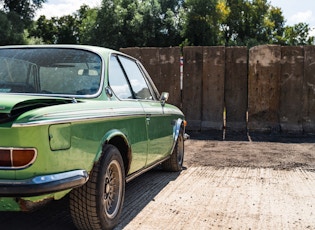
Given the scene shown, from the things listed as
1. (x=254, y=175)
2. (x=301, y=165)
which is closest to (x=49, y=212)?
(x=254, y=175)

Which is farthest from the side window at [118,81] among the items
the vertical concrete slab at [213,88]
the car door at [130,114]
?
the vertical concrete slab at [213,88]

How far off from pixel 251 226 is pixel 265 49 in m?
7.11

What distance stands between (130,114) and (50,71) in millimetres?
877

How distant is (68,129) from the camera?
3.19 m

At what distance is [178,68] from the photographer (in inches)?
435

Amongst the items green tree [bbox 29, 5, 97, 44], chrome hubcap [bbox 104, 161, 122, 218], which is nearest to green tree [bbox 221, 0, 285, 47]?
green tree [bbox 29, 5, 97, 44]

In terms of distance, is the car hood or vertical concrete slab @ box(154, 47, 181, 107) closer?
the car hood

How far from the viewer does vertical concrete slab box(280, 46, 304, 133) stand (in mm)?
10438

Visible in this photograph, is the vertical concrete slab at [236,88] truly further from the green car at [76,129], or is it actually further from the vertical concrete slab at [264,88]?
the green car at [76,129]

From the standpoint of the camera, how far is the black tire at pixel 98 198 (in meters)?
3.51

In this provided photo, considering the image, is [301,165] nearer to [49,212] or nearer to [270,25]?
[49,212]

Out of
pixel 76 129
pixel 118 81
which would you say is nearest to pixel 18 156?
pixel 76 129

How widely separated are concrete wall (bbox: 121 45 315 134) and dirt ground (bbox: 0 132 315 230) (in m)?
2.00

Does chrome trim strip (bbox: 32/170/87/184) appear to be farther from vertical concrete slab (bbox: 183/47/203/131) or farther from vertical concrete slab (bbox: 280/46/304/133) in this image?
vertical concrete slab (bbox: 280/46/304/133)
